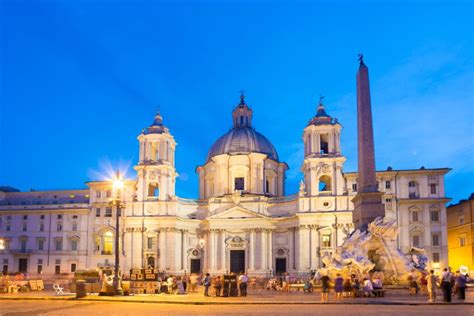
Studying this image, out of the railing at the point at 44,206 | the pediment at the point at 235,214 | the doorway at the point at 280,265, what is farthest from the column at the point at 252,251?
the railing at the point at 44,206

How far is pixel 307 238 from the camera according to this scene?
198ft

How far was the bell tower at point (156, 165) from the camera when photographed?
214 feet

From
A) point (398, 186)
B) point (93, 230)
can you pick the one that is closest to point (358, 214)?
point (398, 186)

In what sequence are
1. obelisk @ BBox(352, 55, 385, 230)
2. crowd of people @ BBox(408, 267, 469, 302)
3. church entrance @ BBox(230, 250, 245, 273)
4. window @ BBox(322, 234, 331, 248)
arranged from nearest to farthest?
crowd of people @ BBox(408, 267, 469, 302), obelisk @ BBox(352, 55, 385, 230), window @ BBox(322, 234, 331, 248), church entrance @ BBox(230, 250, 245, 273)

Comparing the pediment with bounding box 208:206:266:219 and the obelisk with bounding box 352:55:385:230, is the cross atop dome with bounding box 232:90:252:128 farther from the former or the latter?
the obelisk with bounding box 352:55:385:230

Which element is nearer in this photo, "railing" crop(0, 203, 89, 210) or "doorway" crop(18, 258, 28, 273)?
"railing" crop(0, 203, 89, 210)

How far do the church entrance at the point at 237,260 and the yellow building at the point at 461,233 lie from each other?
84.3 feet

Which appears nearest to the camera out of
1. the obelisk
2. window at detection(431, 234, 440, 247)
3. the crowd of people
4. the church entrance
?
the crowd of people

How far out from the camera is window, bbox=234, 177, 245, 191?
6850cm

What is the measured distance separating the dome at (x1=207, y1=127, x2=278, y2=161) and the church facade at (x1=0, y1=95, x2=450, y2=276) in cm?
14

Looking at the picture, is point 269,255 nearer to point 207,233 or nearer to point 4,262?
point 207,233

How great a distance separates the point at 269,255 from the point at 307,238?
5.79 m

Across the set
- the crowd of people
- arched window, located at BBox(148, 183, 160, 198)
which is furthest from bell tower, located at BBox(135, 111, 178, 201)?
the crowd of people

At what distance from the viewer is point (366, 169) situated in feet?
108
